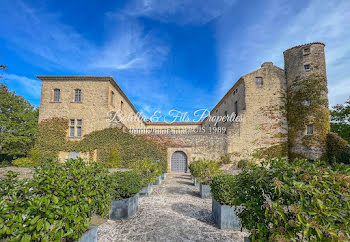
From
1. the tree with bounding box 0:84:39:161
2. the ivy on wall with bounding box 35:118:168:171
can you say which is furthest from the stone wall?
the tree with bounding box 0:84:39:161

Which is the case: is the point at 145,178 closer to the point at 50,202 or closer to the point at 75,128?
the point at 50,202

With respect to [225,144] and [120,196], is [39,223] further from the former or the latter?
[225,144]

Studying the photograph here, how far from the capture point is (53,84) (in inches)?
707

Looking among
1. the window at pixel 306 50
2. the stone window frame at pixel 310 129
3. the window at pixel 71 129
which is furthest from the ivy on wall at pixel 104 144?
the window at pixel 306 50

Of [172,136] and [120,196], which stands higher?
[172,136]

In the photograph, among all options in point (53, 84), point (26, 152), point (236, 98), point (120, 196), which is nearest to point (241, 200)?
point (120, 196)

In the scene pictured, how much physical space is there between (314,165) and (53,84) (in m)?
21.9

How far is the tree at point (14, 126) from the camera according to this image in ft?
56.4

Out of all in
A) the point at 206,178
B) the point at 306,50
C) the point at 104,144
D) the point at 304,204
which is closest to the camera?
the point at 304,204

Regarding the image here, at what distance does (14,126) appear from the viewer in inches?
701

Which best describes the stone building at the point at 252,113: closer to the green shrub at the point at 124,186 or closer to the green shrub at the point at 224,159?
the green shrub at the point at 224,159

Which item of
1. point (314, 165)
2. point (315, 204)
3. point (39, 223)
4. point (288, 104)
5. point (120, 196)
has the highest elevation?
point (288, 104)

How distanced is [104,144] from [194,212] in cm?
1355

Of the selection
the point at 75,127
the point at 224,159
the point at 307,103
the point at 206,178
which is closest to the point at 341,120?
the point at 307,103
